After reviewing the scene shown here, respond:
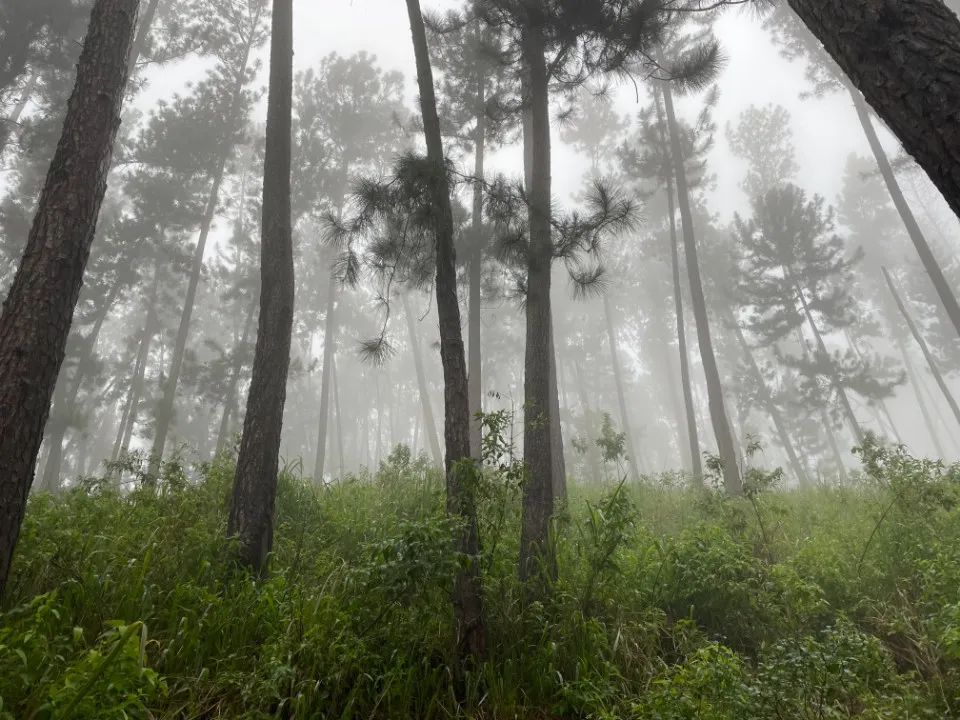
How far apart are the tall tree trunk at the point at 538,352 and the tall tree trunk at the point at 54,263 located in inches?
131

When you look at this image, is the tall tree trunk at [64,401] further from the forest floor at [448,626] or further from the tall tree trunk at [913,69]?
the tall tree trunk at [913,69]

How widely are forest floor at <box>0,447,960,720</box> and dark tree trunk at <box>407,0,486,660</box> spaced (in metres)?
0.14

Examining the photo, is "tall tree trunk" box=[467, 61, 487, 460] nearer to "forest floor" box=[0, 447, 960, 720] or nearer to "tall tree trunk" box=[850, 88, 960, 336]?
"forest floor" box=[0, 447, 960, 720]

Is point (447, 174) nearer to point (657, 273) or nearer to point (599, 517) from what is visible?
point (599, 517)

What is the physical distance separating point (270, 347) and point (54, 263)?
81.4 inches

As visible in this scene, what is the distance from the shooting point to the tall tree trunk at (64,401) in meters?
13.1

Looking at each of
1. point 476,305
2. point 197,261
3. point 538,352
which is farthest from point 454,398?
point 197,261

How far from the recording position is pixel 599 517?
4012 millimetres

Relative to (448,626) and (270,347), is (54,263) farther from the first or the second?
(448,626)

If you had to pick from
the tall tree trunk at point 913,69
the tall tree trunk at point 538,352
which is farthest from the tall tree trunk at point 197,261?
the tall tree trunk at point 913,69

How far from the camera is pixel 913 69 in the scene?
197 centimetres

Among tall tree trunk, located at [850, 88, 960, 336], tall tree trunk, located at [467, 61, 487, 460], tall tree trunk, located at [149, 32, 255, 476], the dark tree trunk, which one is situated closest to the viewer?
the dark tree trunk

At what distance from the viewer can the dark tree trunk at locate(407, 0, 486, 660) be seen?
11.1 ft

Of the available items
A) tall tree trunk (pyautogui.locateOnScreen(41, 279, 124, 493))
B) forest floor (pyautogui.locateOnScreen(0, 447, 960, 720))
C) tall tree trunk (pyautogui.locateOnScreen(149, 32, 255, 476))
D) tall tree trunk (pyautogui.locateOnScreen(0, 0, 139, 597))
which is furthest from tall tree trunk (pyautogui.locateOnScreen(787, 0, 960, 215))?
tall tree trunk (pyautogui.locateOnScreen(41, 279, 124, 493))
